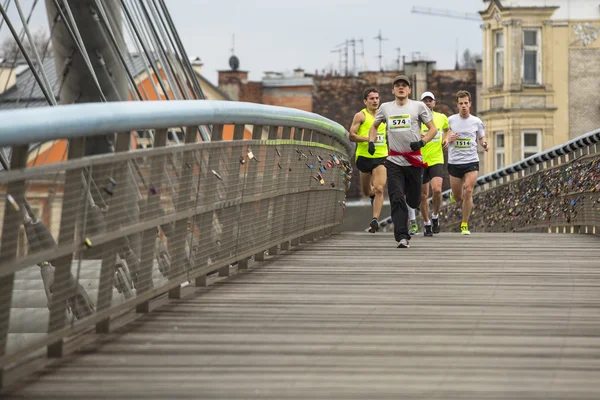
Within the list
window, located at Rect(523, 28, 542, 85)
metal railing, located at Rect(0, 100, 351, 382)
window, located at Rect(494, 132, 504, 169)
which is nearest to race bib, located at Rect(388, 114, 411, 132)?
metal railing, located at Rect(0, 100, 351, 382)

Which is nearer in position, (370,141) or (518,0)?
(370,141)

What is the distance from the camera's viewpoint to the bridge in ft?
21.1

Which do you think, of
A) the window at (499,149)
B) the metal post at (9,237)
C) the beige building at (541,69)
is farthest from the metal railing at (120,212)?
the window at (499,149)

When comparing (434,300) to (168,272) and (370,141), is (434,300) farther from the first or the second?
(370,141)

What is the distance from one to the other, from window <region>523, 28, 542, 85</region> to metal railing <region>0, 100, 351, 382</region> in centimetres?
4298

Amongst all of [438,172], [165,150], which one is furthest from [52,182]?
[438,172]

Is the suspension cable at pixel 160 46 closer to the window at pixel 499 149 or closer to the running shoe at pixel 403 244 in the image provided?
the running shoe at pixel 403 244

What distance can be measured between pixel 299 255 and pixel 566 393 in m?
6.93

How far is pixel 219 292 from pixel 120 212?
6.75 ft

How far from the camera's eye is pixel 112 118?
7398mm

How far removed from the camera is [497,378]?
6527mm

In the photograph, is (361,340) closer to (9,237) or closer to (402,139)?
(9,237)

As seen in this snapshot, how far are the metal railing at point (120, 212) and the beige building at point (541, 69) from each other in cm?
4281

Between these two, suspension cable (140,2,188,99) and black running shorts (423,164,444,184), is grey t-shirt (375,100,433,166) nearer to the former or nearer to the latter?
black running shorts (423,164,444,184)
